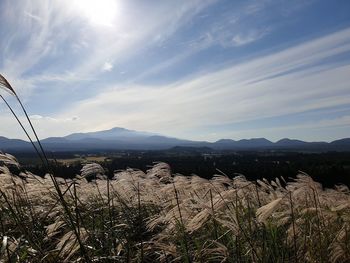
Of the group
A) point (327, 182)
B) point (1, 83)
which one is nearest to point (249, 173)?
point (327, 182)

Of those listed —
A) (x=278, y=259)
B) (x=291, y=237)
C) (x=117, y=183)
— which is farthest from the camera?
(x=117, y=183)

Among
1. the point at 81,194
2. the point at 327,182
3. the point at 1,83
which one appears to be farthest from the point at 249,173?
the point at 1,83

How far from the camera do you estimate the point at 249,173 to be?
212 feet

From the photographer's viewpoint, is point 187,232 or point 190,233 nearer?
point 190,233

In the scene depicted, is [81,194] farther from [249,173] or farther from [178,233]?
[249,173]

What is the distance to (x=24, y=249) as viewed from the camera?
3283mm

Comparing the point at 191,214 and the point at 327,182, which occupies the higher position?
the point at 191,214

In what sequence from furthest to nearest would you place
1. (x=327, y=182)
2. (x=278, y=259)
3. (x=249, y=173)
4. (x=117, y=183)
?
(x=249, y=173) < (x=327, y=182) < (x=117, y=183) < (x=278, y=259)

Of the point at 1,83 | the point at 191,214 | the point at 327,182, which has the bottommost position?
the point at 327,182

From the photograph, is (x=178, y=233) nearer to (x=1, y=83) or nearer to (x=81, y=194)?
(x=1, y=83)

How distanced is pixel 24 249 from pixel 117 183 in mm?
2537

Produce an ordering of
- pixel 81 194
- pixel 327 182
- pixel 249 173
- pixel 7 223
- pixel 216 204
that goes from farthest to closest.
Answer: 1. pixel 249 173
2. pixel 327 182
3. pixel 81 194
4. pixel 7 223
5. pixel 216 204

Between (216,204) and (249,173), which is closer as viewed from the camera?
(216,204)

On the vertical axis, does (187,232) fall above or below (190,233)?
below
